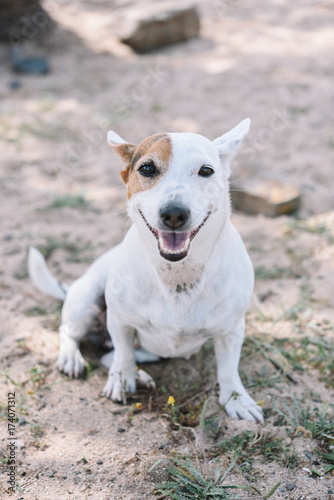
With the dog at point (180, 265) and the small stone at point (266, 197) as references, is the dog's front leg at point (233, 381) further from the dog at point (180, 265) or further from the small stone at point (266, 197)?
the small stone at point (266, 197)

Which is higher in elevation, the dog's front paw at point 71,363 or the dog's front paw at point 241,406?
the dog's front paw at point 241,406

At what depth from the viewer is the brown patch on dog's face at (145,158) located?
2.41 metres

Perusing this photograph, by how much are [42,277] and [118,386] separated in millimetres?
1076

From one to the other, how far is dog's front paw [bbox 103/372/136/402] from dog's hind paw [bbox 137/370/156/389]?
0.06m

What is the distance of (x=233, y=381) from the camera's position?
297 cm

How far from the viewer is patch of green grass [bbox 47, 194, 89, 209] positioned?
525 cm

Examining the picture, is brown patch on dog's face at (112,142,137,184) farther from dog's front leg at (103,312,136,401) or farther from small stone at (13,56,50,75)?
small stone at (13,56,50,75)

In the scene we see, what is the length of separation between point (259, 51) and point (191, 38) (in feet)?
4.67

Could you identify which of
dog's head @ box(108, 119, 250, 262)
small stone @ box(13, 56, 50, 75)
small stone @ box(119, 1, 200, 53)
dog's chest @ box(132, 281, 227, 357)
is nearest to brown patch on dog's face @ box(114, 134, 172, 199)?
dog's head @ box(108, 119, 250, 262)

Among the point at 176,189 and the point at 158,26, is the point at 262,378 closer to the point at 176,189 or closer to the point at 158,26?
the point at 176,189

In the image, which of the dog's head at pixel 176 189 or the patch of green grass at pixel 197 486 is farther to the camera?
the patch of green grass at pixel 197 486

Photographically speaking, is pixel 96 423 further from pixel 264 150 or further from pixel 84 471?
pixel 264 150

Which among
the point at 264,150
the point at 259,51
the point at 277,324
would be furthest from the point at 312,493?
the point at 259,51

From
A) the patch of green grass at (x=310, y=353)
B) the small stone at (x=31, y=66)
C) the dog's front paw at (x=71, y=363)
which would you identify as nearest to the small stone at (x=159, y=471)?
the dog's front paw at (x=71, y=363)
